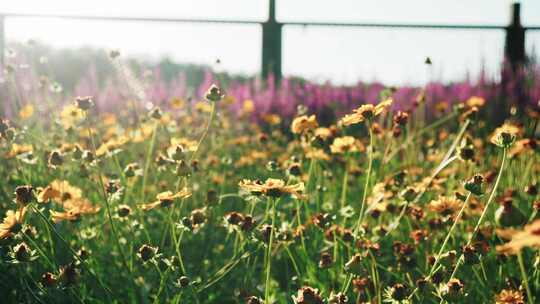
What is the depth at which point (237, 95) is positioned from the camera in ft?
15.0

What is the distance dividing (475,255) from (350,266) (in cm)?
24

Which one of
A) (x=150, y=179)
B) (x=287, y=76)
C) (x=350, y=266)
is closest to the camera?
(x=350, y=266)

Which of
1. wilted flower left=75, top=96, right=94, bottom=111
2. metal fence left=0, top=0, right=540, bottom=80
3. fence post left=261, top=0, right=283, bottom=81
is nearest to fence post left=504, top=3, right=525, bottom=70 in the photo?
metal fence left=0, top=0, right=540, bottom=80

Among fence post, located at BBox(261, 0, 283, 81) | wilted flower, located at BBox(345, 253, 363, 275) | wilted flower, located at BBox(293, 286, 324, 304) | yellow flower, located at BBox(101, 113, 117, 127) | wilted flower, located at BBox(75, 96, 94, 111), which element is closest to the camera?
wilted flower, located at BBox(293, 286, 324, 304)

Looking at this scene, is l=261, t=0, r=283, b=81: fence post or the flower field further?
l=261, t=0, r=283, b=81: fence post

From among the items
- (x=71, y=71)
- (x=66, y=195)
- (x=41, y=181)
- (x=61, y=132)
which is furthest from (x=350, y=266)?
(x=71, y=71)

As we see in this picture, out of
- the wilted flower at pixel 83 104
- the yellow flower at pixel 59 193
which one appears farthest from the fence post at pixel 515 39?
the wilted flower at pixel 83 104

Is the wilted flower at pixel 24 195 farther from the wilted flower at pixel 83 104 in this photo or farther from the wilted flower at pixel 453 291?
the wilted flower at pixel 453 291

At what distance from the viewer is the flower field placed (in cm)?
116

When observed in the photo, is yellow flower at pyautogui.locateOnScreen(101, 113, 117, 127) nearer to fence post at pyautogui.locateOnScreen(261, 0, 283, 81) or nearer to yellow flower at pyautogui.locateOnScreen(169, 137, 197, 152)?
yellow flower at pyautogui.locateOnScreen(169, 137, 197, 152)

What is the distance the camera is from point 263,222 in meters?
1.38

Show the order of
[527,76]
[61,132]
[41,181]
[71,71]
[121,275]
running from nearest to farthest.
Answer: [121,275]
[41,181]
[61,132]
[527,76]
[71,71]

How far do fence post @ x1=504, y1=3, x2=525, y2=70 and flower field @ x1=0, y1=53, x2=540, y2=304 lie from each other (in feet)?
7.69

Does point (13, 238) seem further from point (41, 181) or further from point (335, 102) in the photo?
point (335, 102)
